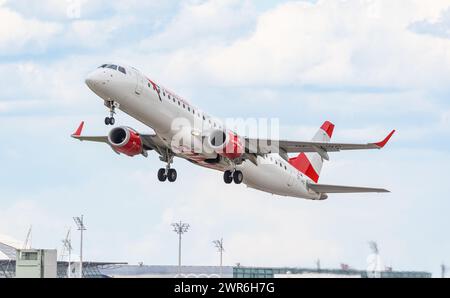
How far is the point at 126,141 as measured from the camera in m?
66.1

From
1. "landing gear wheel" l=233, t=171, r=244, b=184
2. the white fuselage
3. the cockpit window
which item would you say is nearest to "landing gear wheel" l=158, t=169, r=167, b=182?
the white fuselage

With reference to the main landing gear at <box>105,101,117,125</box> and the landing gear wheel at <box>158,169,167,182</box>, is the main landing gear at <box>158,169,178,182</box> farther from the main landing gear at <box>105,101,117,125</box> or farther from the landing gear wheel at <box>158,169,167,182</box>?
the main landing gear at <box>105,101,117,125</box>

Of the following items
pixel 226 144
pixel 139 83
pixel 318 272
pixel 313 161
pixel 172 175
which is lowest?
pixel 318 272

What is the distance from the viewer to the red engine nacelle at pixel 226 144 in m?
64.2

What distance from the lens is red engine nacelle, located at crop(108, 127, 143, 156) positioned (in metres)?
66.1

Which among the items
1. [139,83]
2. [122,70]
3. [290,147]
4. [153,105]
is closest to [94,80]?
[122,70]

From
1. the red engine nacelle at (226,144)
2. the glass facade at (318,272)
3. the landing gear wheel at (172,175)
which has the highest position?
the red engine nacelle at (226,144)

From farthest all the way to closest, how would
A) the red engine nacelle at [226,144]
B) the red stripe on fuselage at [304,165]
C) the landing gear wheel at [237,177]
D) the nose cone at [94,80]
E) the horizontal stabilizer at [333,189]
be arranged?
the red stripe on fuselage at [304,165]
the horizontal stabilizer at [333,189]
the landing gear wheel at [237,177]
the red engine nacelle at [226,144]
the nose cone at [94,80]

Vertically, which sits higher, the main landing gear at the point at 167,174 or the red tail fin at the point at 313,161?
the red tail fin at the point at 313,161

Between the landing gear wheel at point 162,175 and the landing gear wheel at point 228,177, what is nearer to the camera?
the landing gear wheel at point 228,177

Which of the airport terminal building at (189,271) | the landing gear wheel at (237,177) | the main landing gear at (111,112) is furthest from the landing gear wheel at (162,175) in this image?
the main landing gear at (111,112)

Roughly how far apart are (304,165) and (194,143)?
21.1 meters

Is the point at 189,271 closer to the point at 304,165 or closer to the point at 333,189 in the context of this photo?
the point at 304,165

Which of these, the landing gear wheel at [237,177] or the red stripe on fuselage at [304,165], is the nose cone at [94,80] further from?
the red stripe on fuselage at [304,165]
